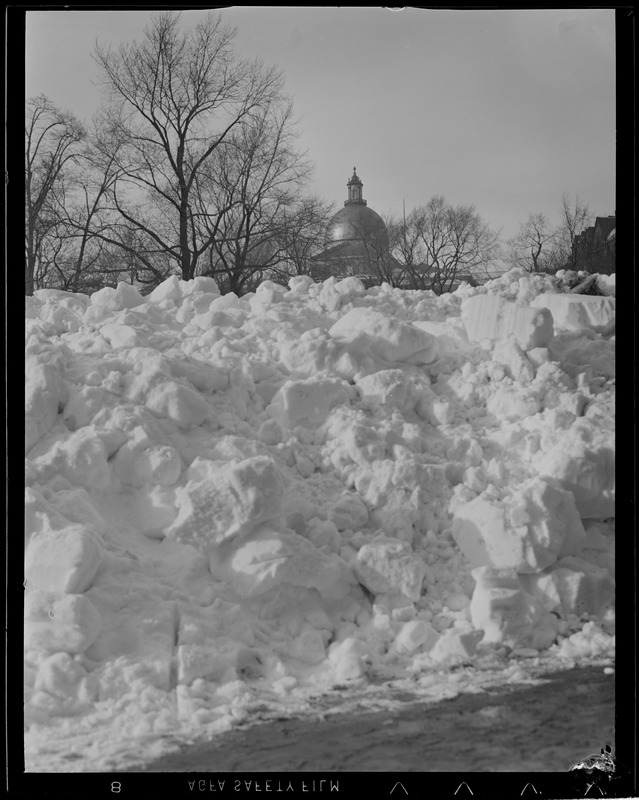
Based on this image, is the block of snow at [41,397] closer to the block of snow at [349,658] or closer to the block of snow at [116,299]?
the block of snow at [116,299]

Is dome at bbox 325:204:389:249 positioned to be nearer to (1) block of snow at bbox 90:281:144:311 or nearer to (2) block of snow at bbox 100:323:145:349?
(1) block of snow at bbox 90:281:144:311

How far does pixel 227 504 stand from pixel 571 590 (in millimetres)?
1672

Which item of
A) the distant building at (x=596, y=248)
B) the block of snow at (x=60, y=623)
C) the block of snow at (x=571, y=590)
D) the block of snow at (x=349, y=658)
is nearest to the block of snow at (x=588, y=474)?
the block of snow at (x=571, y=590)

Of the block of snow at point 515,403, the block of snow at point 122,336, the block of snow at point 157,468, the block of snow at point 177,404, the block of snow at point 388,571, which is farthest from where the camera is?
the block of snow at point 122,336

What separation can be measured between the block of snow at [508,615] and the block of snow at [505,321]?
1.79 m

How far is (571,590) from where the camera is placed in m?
4.20

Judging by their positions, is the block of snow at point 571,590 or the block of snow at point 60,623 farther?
the block of snow at point 571,590

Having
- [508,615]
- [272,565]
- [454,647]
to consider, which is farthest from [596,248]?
[272,565]

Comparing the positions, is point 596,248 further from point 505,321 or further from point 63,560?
point 63,560

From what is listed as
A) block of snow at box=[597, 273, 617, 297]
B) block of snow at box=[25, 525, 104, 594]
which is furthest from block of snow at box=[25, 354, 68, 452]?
block of snow at box=[597, 273, 617, 297]

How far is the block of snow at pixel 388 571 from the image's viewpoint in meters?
4.11
